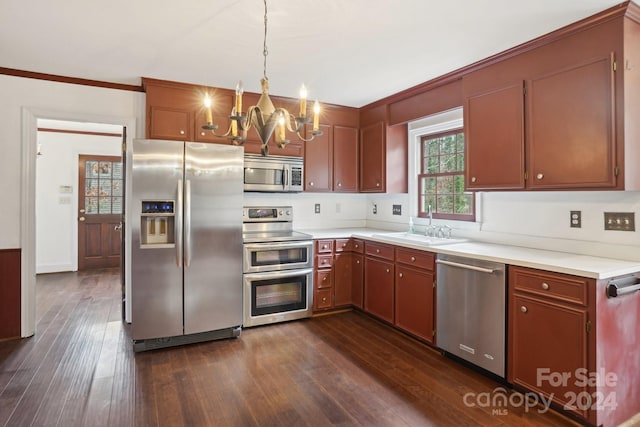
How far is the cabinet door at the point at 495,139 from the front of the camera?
105 inches

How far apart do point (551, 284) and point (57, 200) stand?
701 centimetres

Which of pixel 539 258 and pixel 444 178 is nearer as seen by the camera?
pixel 539 258

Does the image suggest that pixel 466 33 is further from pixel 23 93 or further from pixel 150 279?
pixel 23 93

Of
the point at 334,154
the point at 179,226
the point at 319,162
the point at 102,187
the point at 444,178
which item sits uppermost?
the point at 334,154

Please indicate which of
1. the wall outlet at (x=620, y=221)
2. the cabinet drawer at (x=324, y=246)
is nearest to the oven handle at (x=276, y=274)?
the cabinet drawer at (x=324, y=246)

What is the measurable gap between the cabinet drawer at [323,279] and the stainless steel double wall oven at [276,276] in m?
0.11

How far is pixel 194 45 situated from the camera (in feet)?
8.80

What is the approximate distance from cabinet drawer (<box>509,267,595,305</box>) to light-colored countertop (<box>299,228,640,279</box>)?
38 millimetres

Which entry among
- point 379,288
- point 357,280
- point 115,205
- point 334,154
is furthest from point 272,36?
point 115,205

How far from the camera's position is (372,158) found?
4.36 meters

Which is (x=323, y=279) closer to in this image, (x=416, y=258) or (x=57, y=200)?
(x=416, y=258)

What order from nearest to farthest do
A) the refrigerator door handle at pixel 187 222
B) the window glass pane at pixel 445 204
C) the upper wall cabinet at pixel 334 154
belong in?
1. the refrigerator door handle at pixel 187 222
2. the window glass pane at pixel 445 204
3. the upper wall cabinet at pixel 334 154

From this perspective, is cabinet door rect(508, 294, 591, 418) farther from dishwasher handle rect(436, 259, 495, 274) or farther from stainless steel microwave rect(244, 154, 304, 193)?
stainless steel microwave rect(244, 154, 304, 193)

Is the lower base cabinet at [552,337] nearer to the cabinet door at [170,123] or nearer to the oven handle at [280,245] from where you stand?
the oven handle at [280,245]
